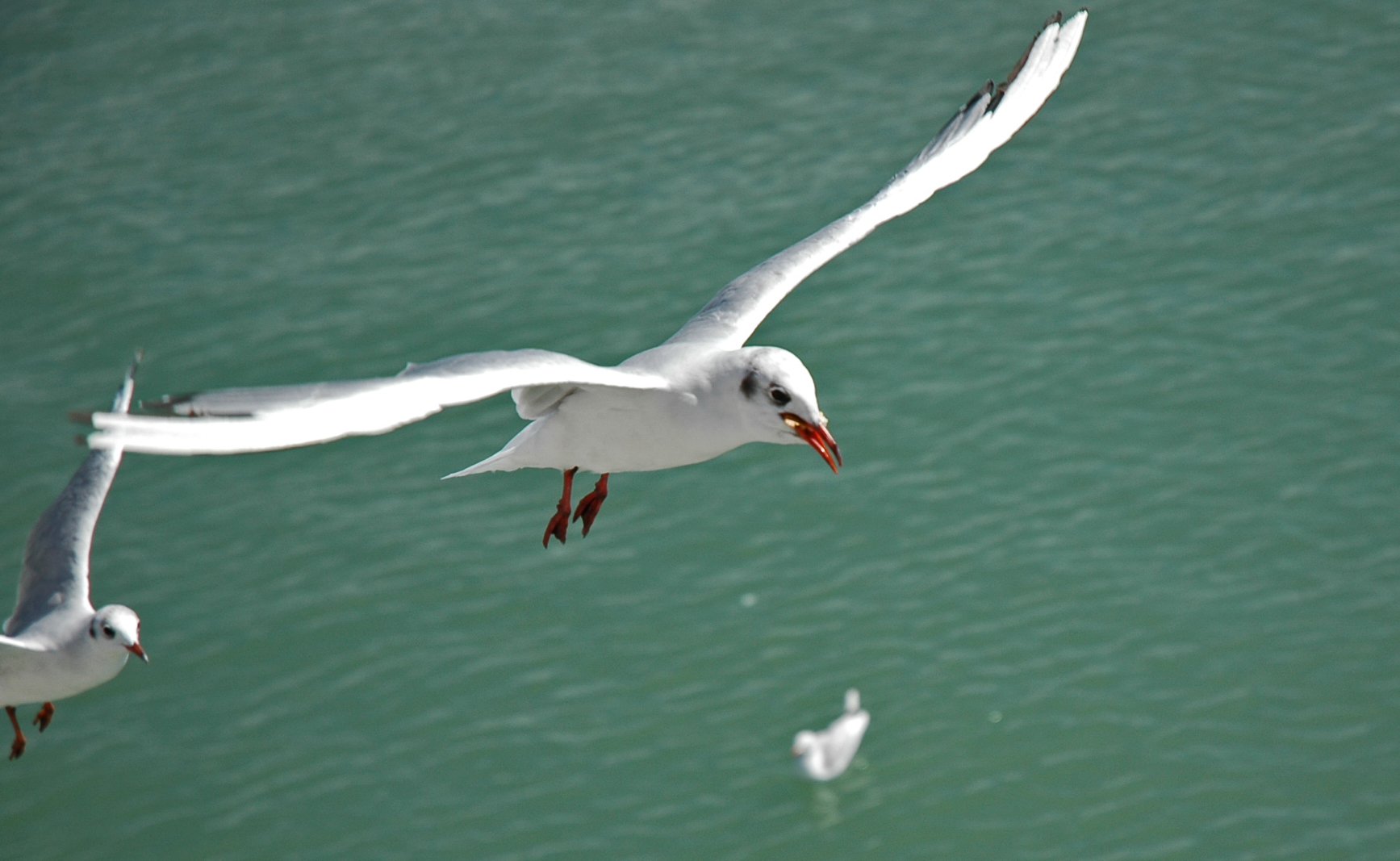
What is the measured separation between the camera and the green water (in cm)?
2209

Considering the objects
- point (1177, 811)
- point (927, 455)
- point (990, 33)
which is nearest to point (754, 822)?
point (1177, 811)

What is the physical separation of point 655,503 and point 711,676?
12.1ft

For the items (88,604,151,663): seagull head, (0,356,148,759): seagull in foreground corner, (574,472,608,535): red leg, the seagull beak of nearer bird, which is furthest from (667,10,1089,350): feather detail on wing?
(88,604,151,663): seagull head

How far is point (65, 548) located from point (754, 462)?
14.0 meters

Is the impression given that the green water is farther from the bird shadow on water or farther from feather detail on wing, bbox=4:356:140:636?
feather detail on wing, bbox=4:356:140:636

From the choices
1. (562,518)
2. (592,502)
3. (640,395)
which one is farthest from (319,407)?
(592,502)

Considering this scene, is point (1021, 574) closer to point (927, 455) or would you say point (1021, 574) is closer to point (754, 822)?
point (927, 455)

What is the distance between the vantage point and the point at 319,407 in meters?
6.94

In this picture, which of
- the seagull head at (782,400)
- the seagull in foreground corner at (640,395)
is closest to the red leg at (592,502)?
the seagull in foreground corner at (640,395)

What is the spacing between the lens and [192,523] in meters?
26.8

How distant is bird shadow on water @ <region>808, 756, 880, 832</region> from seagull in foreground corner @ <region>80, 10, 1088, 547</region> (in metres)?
12.4

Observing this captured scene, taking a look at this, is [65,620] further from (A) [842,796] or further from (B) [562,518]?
(A) [842,796]

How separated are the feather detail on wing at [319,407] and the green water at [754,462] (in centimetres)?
1458

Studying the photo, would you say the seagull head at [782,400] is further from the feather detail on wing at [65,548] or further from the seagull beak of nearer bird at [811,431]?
the feather detail on wing at [65,548]
